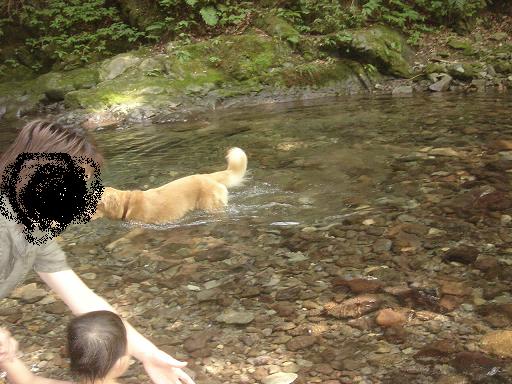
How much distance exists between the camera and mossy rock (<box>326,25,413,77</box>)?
1164 centimetres

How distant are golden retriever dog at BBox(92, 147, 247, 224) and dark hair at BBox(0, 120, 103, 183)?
8.90ft

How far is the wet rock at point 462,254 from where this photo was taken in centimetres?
359

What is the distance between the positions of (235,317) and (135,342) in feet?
3.39

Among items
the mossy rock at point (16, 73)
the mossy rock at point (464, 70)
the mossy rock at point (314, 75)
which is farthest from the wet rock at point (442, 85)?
the mossy rock at point (16, 73)

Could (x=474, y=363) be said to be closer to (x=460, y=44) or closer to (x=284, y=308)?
(x=284, y=308)

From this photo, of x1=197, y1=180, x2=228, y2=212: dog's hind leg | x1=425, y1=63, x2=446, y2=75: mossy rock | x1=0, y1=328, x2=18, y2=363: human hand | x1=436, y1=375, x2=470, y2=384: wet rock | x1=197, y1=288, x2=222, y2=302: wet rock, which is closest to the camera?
x1=0, y1=328, x2=18, y2=363: human hand

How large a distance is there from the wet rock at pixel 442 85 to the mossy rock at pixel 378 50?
98 centimetres

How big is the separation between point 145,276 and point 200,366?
1234 mm

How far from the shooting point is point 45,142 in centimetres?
191

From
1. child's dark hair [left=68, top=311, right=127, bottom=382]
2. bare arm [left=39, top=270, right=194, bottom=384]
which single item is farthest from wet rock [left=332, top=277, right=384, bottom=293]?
child's dark hair [left=68, top=311, right=127, bottom=382]

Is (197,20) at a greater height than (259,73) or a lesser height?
greater

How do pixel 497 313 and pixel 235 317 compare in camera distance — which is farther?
pixel 235 317

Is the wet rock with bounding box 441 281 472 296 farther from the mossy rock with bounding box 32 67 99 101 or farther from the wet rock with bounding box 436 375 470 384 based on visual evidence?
the mossy rock with bounding box 32 67 99 101

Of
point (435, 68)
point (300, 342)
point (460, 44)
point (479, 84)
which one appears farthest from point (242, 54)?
point (300, 342)
